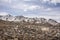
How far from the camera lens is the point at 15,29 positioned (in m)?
7.83

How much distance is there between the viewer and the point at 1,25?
8047mm

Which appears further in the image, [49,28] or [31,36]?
[49,28]

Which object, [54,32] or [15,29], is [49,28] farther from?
[15,29]

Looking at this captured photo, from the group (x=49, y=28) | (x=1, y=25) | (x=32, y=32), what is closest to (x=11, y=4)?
(x=1, y=25)

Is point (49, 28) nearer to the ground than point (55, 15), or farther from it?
nearer to the ground

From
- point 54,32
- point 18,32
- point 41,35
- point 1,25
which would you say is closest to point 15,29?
point 18,32

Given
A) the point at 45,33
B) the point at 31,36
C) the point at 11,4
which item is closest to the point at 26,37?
the point at 31,36

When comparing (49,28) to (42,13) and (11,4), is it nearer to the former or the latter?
(42,13)

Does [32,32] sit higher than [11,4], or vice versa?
[11,4]

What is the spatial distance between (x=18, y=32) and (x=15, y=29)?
0.73 ft

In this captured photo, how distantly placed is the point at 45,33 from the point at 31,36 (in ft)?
2.28

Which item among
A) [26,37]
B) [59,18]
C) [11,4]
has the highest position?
[11,4]

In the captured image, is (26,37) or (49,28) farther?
(49,28)

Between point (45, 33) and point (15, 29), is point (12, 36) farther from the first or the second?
point (45, 33)
